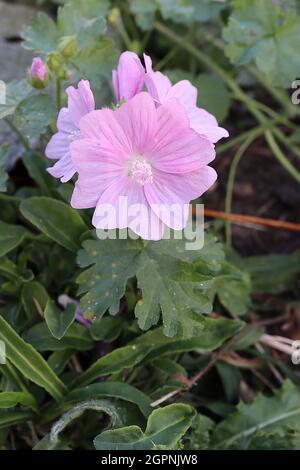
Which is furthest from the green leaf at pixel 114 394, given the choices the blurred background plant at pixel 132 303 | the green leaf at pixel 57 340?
the green leaf at pixel 57 340

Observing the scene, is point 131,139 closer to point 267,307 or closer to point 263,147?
point 267,307

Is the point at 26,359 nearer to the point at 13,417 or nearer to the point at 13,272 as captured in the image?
the point at 13,417

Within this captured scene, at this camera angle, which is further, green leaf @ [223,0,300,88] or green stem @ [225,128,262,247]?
green stem @ [225,128,262,247]

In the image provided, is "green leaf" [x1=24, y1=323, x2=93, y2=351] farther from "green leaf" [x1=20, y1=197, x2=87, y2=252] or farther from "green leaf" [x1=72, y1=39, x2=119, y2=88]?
"green leaf" [x1=72, y1=39, x2=119, y2=88]

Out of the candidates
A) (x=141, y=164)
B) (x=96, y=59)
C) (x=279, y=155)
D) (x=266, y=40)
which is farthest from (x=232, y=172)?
(x=141, y=164)

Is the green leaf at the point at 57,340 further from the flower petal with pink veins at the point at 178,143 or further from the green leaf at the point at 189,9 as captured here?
the green leaf at the point at 189,9

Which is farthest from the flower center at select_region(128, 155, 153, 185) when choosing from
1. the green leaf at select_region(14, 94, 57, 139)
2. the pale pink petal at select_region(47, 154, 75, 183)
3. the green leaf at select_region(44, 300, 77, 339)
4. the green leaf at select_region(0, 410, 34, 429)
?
the green leaf at select_region(0, 410, 34, 429)
